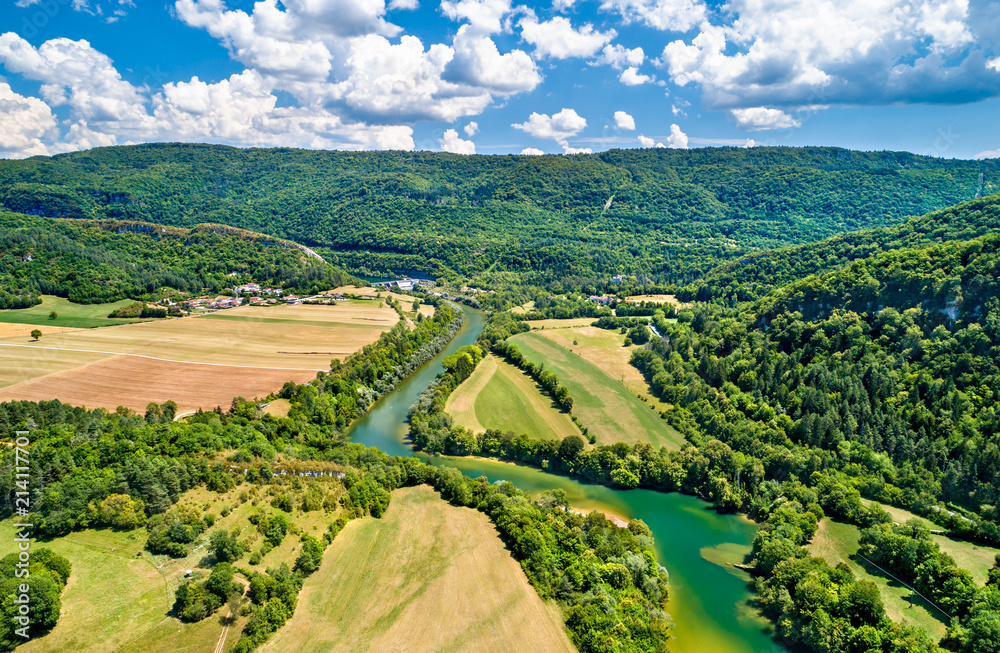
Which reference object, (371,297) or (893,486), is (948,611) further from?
(371,297)

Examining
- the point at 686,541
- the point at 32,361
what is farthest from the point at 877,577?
the point at 32,361

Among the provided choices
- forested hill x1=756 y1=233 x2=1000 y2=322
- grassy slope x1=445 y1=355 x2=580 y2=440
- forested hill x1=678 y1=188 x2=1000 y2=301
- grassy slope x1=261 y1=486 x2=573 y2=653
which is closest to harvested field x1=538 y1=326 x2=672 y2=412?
grassy slope x1=445 y1=355 x2=580 y2=440

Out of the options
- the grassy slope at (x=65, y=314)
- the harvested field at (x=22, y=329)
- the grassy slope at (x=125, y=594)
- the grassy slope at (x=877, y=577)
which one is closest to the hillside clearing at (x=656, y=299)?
the grassy slope at (x=877, y=577)

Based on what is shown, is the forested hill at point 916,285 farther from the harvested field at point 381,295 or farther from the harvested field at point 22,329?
the harvested field at point 22,329

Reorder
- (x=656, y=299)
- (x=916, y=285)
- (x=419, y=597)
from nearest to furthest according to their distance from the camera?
(x=419, y=597), (x=916, y=285), (x=656, y=299)

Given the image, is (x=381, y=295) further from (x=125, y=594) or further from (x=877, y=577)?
(x=877, y=577)

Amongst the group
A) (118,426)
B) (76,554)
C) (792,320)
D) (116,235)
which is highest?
(116,235)

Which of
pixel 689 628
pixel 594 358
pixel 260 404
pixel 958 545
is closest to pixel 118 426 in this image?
pixel 260 404
